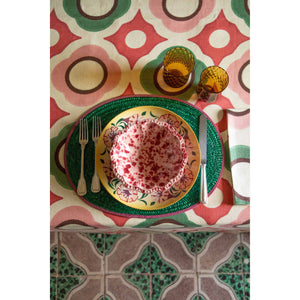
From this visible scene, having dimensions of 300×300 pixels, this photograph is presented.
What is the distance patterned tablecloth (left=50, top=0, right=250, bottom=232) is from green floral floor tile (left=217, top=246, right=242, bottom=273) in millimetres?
499

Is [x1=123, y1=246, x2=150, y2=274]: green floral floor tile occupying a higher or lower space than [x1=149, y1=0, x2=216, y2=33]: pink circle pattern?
lower

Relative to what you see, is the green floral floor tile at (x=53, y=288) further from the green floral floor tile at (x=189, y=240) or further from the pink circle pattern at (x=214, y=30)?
the pink circle pattern at (x=214, y=30)

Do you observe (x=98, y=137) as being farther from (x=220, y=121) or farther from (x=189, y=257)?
(x=189, y=257)

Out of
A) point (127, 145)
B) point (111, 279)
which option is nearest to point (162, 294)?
point (111, 279)

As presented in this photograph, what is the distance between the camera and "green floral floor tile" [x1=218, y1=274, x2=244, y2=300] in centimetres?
126

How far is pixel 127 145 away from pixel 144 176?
100 mm

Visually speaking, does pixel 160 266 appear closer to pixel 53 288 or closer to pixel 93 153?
pixel 53 288

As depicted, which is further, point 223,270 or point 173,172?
point 223,270

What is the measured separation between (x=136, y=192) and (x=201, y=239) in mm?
641

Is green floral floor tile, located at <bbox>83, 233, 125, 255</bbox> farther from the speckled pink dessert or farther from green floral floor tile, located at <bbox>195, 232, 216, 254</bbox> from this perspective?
the speckled pink dessert

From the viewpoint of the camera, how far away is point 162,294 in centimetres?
125

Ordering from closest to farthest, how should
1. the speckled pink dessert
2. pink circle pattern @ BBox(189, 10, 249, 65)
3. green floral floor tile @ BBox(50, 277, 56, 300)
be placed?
the speckled pink dessert < pink circle pattern @ BBox(189, 10, 249, 65) < green floral floor tile @ BBox(50, 277, 56, 300)

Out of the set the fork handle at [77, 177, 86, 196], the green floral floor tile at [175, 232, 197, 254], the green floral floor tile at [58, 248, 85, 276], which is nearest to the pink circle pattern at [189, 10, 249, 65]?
the fork handle at [77, 177, 86, 196]

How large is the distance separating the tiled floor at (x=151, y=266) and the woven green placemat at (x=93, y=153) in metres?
0.54
